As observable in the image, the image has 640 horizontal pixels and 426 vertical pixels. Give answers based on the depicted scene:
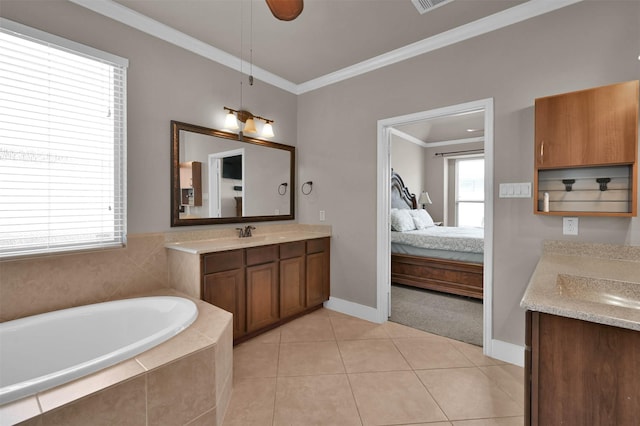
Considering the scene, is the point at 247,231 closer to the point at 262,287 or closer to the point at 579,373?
the point at 262,287

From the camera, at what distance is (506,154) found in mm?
2270

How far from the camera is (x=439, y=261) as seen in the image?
12.8 feet

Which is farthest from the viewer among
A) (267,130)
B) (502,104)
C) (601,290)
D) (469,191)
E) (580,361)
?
(469,191)

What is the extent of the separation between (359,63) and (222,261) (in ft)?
7.80

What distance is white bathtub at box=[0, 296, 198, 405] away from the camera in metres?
1.55

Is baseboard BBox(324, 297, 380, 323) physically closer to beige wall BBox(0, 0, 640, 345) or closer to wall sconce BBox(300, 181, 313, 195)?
beige wall BBox(0, 0, 640, 345)

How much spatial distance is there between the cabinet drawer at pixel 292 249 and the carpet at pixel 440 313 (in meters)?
1.22

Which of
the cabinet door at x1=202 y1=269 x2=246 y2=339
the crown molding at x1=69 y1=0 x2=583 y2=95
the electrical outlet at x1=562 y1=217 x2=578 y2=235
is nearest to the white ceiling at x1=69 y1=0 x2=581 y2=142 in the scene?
the crown molding at x1=69 y1=0 x2=583 y2=95

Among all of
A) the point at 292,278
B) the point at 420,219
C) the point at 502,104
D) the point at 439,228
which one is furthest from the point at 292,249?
the point at 439,228

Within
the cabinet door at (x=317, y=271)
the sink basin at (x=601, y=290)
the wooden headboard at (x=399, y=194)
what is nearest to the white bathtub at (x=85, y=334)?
the cabinet door at (x=317, y=271)

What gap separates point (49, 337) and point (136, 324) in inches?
17.2

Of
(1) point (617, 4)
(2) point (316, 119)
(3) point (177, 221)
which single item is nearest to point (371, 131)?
(2) point (316, 119)

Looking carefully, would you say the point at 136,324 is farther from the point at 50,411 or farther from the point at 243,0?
the point at 243,0

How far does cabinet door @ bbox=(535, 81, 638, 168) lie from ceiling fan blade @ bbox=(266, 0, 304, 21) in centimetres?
172
